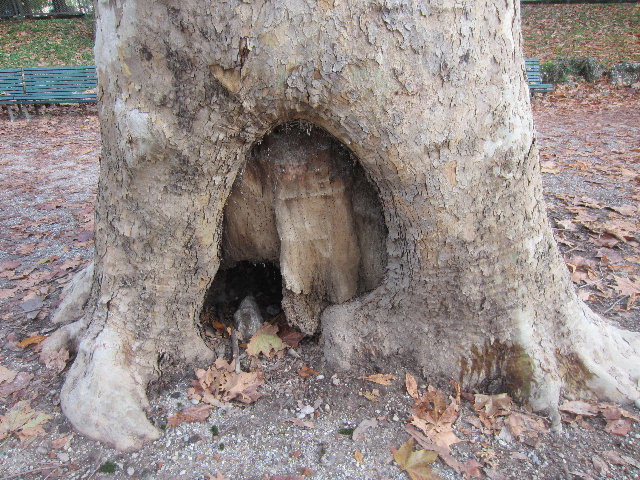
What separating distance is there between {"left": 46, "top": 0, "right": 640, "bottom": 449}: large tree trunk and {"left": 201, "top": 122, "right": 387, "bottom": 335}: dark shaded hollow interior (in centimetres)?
1

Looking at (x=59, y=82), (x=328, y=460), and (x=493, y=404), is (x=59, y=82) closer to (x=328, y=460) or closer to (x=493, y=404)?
(x=328, y=460)

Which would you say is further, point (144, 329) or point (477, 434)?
point (144, 329)

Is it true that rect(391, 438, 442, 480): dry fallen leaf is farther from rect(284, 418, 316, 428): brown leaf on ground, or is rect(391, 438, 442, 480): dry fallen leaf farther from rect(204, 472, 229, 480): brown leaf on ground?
rect(204, 472, 229, 480): brown leaf on ground

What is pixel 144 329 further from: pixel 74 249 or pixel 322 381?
pixel 74 249

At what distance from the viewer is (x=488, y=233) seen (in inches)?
83.6

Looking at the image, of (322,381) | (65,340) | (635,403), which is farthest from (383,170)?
(65,340)

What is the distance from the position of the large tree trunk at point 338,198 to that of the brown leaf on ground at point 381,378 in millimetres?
113

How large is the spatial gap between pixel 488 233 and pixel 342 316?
0.94 m

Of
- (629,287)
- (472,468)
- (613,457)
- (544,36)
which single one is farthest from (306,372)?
(544,36)

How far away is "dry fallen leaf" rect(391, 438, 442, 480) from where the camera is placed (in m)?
2.05

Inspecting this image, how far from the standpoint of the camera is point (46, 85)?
417 inches

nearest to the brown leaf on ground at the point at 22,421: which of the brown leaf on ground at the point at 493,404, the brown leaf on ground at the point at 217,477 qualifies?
the brown leaf on ground at the point at 217,477

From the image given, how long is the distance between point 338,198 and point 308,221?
0.65 ft

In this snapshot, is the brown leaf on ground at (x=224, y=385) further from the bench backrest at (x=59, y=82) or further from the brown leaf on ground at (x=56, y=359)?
the bench backrest at (x=59, y=82)
